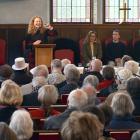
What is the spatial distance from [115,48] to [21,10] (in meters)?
2.95

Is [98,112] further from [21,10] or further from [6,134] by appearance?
[21,10]

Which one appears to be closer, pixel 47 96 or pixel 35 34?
pixel 47 96

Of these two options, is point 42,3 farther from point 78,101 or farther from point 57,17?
point 78,101

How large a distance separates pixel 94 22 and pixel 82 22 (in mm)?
344

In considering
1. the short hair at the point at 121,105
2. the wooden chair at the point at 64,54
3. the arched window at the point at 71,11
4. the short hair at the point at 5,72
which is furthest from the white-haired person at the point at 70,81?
the arched window at the point at 71,11

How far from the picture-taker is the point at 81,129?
344 centimetres

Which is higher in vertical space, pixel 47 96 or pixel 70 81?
pixel 70 81

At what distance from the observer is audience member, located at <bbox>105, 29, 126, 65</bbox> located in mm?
13766

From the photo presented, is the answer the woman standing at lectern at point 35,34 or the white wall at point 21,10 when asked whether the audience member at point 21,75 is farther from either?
the white wall at point 21,10

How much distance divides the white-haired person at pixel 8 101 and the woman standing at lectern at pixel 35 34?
6.92m

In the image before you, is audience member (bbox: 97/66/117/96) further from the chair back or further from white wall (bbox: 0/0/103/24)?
white wall (bbox: 0/0/103/24)

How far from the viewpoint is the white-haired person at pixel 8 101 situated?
19.1 ft

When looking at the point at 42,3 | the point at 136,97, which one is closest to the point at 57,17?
the point at 42,3

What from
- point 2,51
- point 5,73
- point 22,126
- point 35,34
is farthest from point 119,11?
point 22,126
